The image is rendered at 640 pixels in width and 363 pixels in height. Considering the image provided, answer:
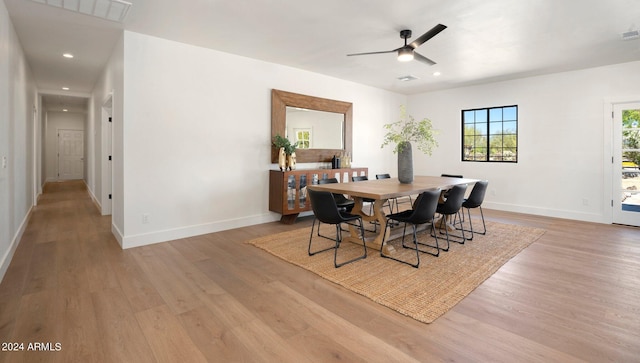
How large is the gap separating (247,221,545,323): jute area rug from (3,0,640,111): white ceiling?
2.55m

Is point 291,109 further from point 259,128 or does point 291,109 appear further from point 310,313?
point 310,313

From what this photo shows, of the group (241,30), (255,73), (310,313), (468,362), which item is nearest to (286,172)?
(255,73)

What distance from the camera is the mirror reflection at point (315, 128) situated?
5480 millimetres

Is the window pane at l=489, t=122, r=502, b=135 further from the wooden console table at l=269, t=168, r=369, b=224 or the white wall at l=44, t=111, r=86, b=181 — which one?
the white wall at l=44, t=111, r=86, b=181

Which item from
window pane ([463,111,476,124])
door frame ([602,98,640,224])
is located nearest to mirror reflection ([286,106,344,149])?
window pane ([463,111,476,124])

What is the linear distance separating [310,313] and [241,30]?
321 centimetres

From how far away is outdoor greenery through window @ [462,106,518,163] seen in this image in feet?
20.6

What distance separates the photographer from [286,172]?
16.2 ft

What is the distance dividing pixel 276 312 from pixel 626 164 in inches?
242

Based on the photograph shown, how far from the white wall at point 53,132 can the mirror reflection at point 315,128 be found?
34.1 feet

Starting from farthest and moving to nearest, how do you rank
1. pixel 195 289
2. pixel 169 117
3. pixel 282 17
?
pixel 169 117
pixel 282 17
pixel 195 289

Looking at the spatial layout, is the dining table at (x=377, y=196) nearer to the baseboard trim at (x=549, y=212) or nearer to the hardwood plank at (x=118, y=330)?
the hardwood plank at (x=118, y=330)

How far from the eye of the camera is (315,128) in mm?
5836

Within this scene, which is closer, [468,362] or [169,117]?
[468,362]
